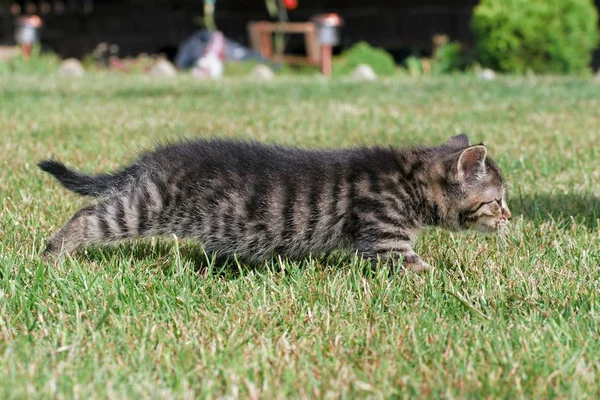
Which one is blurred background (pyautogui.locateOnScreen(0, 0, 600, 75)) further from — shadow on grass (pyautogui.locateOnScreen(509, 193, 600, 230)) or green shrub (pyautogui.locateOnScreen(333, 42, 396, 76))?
shadow on grass (pyautogui.locateOnScreen(509, 193, 600, 230))

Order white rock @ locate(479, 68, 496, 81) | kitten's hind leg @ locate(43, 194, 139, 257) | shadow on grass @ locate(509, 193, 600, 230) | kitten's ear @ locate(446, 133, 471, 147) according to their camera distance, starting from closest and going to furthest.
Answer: kitten's hind leg @ locate(43, 194, 139, 257) < kitten's ear @ locate(446, 133, 471, 147) < shadow on grass @ locate(509, 193, 600, 230) < white rock @ locate(479, 68, 496, 81)

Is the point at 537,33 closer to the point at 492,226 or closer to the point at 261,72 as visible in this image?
the point at 261,72

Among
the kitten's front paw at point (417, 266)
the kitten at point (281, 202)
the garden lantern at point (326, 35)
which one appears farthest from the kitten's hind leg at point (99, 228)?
the garden lantern at point (326, 35)

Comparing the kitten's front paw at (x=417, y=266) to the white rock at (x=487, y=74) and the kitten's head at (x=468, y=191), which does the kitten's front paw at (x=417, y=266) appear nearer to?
the kitten's head at (x=468, y=191)

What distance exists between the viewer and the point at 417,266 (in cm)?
412

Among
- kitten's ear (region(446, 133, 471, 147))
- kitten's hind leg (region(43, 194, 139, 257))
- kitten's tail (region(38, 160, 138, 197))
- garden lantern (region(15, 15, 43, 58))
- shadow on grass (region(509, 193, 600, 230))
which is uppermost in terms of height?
garden lantern (region(15, 15, 43, 58))

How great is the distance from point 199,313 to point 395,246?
118 centimetres

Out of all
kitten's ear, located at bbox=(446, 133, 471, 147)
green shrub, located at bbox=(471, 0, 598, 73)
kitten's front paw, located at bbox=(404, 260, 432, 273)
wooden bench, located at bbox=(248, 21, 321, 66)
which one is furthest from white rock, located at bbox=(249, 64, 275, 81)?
kitten's front paw, located at bbox=(404, 260, 432, 273)

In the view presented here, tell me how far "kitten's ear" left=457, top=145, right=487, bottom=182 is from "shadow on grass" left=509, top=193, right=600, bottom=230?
2.95 feet

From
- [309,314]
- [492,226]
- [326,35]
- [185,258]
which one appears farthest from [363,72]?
[309,314]

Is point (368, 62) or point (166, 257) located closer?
point (166, 257)

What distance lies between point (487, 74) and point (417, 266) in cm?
1348

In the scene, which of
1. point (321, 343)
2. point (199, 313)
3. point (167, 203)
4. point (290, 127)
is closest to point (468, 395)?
point (321, 343)

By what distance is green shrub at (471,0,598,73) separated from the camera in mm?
17516
